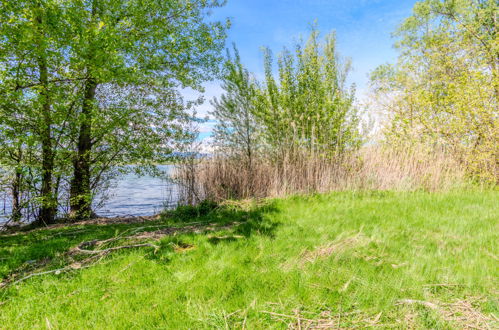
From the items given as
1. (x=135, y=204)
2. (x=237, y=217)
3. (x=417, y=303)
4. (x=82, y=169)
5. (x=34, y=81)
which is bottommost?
(x=135, y=204)

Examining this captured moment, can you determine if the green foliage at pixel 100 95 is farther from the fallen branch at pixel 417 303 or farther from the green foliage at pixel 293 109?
the fallen branch at pixel 417 303

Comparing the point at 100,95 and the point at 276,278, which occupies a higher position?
the point at 100,95

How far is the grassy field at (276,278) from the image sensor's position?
1.76m

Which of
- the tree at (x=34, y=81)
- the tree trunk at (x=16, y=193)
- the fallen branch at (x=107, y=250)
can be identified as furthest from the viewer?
the tree trunk at (x=16, y=193)

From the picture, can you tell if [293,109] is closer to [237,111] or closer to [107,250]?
[237,111]

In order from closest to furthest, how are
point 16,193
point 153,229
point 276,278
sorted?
point 276,278
point 153,229
point 16,193

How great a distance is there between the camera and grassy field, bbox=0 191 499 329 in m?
1.76

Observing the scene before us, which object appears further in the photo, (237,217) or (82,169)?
(82,169)

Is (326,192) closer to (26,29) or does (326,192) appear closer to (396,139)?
(396,139)

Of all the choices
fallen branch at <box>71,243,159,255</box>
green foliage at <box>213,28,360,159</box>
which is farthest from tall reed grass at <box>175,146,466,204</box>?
fallen branch at <box>71,243,159,255</box>

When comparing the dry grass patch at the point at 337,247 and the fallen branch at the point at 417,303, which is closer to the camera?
the fallen branch at the point at 417,303

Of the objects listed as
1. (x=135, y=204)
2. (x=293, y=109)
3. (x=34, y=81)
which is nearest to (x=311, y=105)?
(x=293, y=109)

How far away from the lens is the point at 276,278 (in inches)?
89.4

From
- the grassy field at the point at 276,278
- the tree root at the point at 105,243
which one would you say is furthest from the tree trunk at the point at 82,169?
the tree root at the point at 105,243
